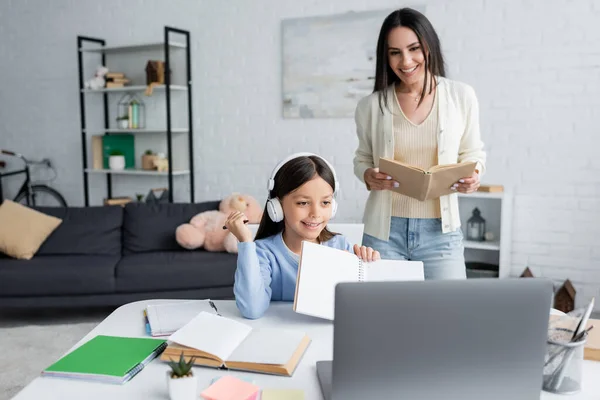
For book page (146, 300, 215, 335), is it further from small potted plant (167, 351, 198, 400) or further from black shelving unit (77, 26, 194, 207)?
black shelving unit (77, 26, 194, 207)

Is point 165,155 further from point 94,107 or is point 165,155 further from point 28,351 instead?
point 28,351

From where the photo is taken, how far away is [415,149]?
1.83 meters

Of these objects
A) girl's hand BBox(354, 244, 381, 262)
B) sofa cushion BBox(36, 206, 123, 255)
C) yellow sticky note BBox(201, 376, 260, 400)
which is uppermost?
girl's hand BBox(354, 244, 381, 262)

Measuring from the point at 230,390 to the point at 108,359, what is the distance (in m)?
0.30

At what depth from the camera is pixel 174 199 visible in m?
4.86

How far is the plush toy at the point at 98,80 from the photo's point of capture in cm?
472

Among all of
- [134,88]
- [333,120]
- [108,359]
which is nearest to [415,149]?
[108,359]

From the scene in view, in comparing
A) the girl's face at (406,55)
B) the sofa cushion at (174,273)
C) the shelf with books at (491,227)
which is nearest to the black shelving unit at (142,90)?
the sofa cushion at (174,273)

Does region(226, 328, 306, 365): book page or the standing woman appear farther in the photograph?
the standing woman

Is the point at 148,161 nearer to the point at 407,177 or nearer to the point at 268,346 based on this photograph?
the point at 407,177

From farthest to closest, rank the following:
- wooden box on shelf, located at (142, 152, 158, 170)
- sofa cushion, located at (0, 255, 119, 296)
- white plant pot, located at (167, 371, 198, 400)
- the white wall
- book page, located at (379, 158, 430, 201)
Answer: wooden box on shelf, located at (142, 152, 158, 170) → the white wall → sofa cushion, located at (0, 255, 119, 296) → book page, located at (379, 158, 430, 201) → white plant pot, located at (167, 371, 198, 400)

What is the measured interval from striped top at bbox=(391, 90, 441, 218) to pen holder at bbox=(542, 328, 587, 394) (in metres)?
0.81

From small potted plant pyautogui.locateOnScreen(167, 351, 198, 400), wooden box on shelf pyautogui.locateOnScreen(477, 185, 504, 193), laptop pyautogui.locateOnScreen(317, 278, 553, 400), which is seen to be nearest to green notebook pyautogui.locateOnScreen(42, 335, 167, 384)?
small potted plant pyautogui.locateOnScreen(167, 351, 198, 400)

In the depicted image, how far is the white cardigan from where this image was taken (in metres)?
1.79
